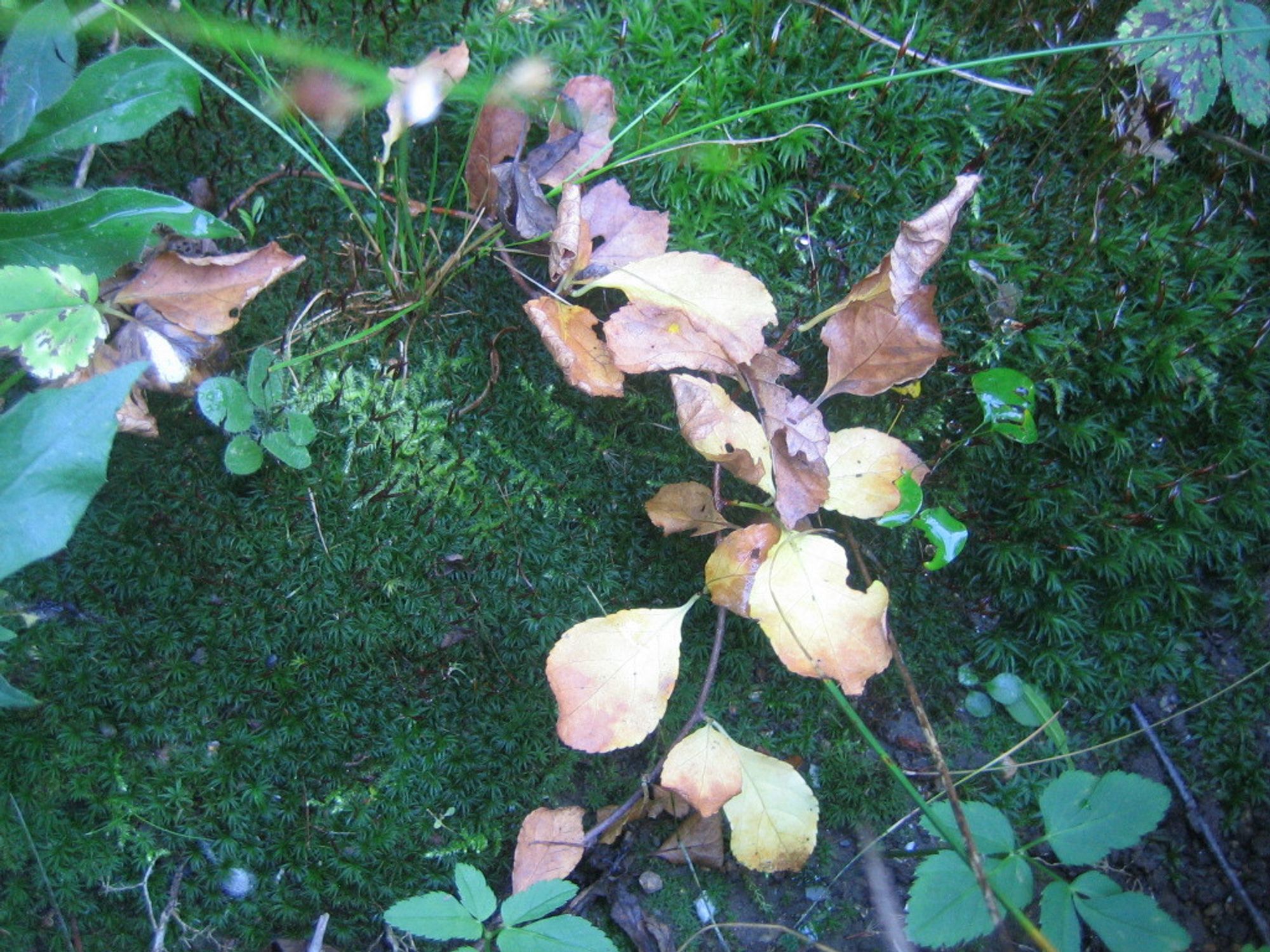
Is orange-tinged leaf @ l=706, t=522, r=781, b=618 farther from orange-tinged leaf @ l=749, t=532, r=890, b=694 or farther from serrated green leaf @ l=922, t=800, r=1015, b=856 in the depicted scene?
serrated green leaf @ l=922, t=800, r=1015, b=856

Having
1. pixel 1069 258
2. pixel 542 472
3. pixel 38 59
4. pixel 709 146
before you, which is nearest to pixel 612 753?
pixel 542 472

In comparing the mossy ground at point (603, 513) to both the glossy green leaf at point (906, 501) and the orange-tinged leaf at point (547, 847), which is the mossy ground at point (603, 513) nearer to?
the orange-tinged leaf at point (547, 847)

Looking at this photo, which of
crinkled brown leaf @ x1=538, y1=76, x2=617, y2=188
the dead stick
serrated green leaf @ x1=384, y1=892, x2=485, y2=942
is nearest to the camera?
serrated green leaf @ x1=384, y1=892, x2=485, y2=942

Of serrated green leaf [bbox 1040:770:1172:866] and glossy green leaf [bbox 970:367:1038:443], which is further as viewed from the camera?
glossy green leaf [bbox 970:367:1038:443]

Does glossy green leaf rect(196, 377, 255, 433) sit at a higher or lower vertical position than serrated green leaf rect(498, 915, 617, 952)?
higher

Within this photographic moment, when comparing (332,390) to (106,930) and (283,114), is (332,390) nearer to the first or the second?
(283,114)

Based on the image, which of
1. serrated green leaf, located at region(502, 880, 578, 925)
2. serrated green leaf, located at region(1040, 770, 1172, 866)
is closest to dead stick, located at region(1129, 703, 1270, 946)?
serrated green leaf, located at region(1040, 770, 1172, 866)

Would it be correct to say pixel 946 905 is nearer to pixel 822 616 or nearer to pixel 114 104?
pixel 822 616
